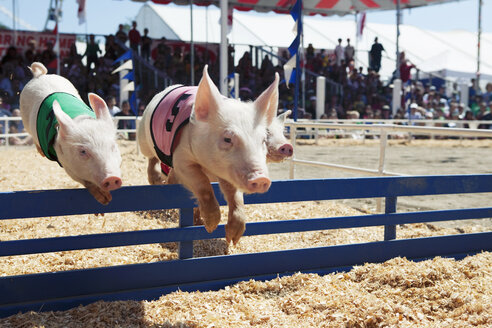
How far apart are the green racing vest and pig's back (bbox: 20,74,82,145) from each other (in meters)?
0.26

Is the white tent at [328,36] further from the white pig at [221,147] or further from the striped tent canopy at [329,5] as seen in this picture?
the white pig at [221,147]

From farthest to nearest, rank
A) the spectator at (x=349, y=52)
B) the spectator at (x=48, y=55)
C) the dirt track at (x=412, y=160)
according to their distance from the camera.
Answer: the spectator at (x=349, y=52)
the spectator at (x=48, y=55)
the dirt track at (x=412, y=160)

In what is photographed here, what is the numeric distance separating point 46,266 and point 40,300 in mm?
730

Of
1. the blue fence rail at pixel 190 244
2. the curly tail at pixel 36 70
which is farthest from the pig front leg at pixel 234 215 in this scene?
the curly tail at pixel 36 70

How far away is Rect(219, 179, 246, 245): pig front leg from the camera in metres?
2.62

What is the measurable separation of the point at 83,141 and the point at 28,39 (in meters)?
12.8

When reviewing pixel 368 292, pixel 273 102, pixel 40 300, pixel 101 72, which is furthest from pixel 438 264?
pixel 101 72

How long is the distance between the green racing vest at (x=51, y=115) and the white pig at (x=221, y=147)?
31.4 inches

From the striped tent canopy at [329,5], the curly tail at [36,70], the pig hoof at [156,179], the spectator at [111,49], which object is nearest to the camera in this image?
the pig hoof at [156,179]

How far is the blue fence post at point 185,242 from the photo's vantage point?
9.85 ft

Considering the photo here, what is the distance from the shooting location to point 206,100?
8.63 feet

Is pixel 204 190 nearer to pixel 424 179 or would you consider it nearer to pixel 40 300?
pixel 40 300

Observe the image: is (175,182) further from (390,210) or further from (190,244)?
(390,210)

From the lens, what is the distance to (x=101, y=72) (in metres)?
14.1
